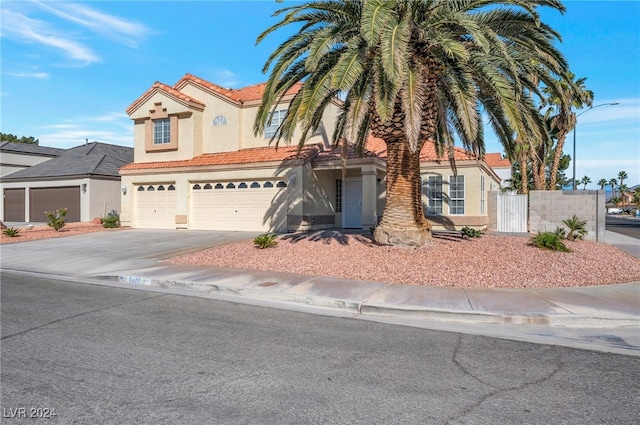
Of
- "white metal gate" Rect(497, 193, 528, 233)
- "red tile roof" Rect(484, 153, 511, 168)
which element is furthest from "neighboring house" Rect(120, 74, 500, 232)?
"red tile roof" Rect(484, 153, 511, 168)

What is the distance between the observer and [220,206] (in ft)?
70.4

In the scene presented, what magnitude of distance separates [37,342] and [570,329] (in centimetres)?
764

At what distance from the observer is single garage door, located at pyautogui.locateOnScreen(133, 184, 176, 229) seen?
22.8 meters

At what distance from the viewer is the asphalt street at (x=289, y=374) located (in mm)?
3643

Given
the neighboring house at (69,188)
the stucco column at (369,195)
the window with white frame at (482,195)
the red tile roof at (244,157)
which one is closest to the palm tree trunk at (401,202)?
the stucco column at (369,195)

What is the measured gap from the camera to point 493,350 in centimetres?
530

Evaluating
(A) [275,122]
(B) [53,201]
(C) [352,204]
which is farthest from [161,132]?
(C) [352,204]

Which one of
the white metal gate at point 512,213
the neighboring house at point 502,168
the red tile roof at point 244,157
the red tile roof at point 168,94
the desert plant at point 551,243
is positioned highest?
the red tile roof at point 168,94

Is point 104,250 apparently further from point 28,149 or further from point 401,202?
point 28,149

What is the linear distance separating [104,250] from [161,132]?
10.6m

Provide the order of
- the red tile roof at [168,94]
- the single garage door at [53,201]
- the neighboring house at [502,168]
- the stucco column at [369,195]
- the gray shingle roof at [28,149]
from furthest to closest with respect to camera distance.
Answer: the neighboring house at [502,168] < the gray shingle roof at [28,149] < the single garage door at [53,201] < the red tile roof at [168,94] < the stucco column at [369,195]

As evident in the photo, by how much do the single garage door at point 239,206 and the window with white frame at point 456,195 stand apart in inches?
309

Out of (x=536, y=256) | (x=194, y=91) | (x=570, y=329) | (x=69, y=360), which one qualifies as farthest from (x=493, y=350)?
(x=194, y=91)

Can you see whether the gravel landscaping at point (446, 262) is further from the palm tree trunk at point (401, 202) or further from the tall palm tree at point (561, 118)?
the tall palm tree at point (561, 118)
